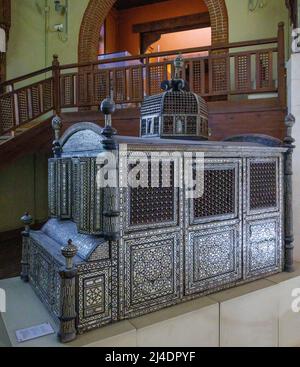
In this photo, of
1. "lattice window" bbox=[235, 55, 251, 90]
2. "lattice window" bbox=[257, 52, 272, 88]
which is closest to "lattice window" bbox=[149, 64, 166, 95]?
"lattice window" bbox=[235, 55, 251, 90]

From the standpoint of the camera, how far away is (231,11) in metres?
5.52

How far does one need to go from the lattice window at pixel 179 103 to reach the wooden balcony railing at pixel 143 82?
5.08 ft

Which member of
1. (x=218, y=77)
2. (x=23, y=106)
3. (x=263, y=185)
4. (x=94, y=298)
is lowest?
(x=94, y=298)

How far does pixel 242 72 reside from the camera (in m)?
4.04

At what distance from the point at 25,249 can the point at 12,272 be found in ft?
5.20

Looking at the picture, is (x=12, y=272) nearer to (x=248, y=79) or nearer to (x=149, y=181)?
(x=149, y=181)

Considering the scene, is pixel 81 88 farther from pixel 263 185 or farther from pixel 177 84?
pixel 263 185

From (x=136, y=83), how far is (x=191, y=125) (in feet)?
6.81

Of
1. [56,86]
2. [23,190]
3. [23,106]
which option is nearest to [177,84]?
[56,86]

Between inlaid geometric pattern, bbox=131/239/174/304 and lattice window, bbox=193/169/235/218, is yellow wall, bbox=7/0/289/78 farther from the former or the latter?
inlaid geometric pattern, bbox=131/239/174/304

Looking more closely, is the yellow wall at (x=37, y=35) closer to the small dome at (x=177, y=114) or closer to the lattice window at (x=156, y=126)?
the small dome at (x=177, y=114)

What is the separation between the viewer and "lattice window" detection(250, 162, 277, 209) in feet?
8.21

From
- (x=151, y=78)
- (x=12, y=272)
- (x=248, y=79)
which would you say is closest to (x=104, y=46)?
(x=151, y=78)

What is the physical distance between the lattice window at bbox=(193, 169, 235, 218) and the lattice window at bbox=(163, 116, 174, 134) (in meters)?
0.54
